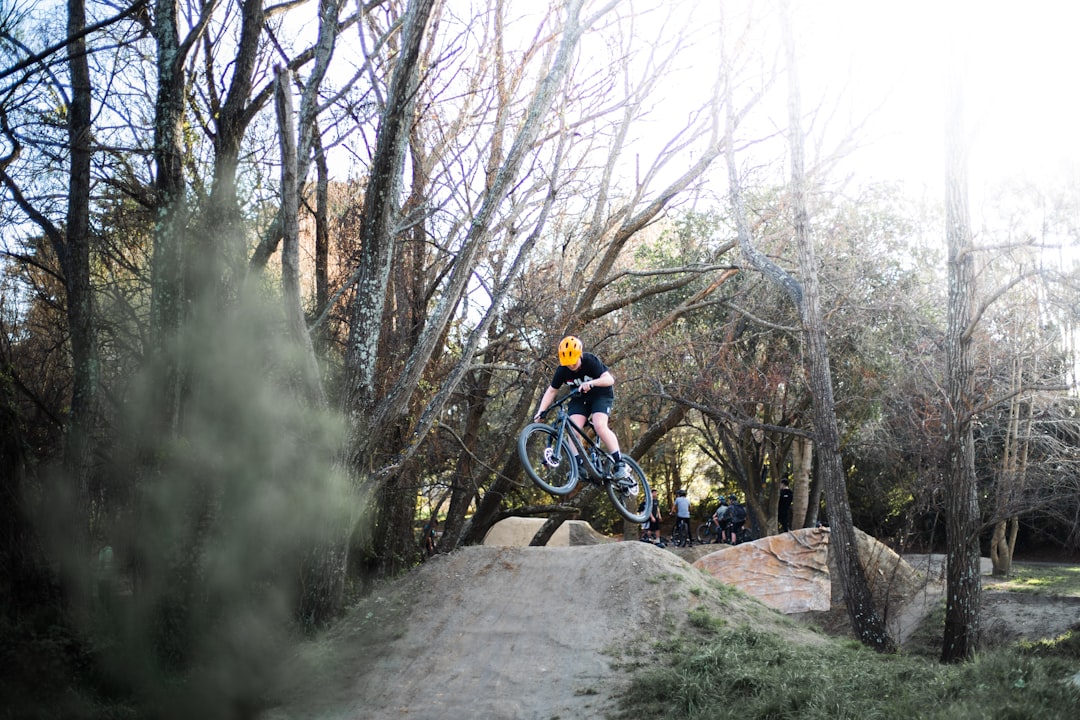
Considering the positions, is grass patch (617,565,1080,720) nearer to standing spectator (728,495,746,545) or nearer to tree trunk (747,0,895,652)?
tree trunk (747,0,895,652)

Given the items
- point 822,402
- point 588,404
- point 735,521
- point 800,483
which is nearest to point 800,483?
point 800,483

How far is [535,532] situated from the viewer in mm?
25312

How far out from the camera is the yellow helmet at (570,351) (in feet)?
28.1

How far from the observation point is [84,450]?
1209cm

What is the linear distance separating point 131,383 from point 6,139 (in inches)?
151

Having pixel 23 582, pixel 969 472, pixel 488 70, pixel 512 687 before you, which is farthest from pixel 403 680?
pixel 488 70

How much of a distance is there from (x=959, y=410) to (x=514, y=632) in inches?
294

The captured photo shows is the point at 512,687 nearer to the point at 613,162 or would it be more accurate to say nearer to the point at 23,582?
the point at 23,582

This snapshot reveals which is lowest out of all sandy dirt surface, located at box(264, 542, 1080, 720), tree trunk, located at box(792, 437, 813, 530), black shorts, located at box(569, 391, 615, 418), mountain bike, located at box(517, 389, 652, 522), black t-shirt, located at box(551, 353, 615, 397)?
sandy dirt surface, located at box(264, 542, 1080, 720)

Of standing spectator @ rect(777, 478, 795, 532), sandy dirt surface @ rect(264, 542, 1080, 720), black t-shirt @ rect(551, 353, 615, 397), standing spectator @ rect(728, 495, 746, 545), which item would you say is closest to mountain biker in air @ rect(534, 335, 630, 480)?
black t-shirt @ rect(551, 353, 615, 397)

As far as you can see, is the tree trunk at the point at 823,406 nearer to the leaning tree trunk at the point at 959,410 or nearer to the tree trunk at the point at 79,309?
the leaning tree trunk at the point at 959,410

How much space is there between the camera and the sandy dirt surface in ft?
36.2

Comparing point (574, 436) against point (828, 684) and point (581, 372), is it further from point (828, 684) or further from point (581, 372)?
point (828, 684)

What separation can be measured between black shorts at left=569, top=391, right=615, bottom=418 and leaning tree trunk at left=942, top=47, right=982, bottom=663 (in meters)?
6.29
